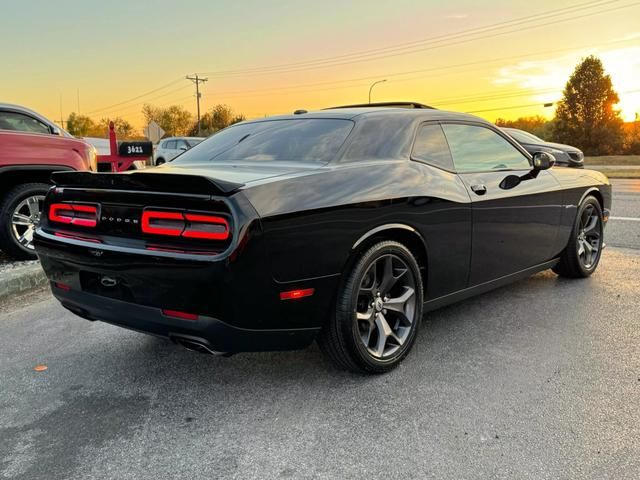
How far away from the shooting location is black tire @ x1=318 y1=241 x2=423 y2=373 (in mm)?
2836

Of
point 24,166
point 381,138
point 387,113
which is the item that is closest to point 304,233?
point 381,138

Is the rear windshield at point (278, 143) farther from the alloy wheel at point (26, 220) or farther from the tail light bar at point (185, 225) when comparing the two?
the alloy wheel at point (26, 220)

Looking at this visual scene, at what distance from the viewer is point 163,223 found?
2566 millimetres

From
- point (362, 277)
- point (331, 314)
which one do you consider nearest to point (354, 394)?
point (331, 314)

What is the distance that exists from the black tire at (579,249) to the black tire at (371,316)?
231 centimetres

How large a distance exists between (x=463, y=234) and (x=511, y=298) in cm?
135

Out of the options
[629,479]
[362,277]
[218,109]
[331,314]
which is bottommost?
[629,479]

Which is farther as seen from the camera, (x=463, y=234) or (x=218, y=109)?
(x=218, y=109)

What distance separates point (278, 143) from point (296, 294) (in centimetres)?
128

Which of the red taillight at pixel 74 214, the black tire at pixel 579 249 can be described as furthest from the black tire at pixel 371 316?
the black tire at pixel 579 249

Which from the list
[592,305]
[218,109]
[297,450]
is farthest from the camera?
[218,109]

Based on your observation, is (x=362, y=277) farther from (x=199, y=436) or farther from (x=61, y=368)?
(x=61, y=368)

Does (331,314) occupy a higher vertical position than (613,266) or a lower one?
higher

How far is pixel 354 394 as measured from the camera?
9.43 ft
